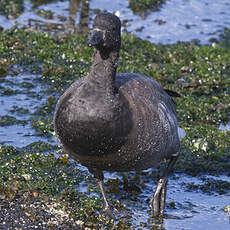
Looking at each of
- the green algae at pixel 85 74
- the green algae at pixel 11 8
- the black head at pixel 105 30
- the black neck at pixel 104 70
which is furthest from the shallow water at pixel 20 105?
the green algae at pixel 11 8

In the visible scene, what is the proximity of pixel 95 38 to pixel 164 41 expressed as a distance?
8.08 metres

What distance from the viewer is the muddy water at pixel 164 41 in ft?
26.1

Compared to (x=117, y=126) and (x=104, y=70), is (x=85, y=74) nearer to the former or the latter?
(x=104, y=70)

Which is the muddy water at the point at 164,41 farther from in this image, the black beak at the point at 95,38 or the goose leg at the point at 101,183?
the black beak at the point at 95,38

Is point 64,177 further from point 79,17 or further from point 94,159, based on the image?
point 79,17

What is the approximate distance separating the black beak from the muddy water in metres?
2.55

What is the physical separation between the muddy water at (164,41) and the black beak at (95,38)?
255cm

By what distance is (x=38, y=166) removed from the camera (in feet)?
27.9

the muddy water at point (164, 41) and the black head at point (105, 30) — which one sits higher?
the black head at point (105, 30)

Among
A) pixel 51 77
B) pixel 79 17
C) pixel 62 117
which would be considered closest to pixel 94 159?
pixel 62 117

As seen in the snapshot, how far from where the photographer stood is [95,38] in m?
6.38

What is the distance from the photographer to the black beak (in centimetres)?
631

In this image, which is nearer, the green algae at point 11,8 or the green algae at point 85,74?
the green algae at point 85,74

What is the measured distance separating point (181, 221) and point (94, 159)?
1.85 metres
